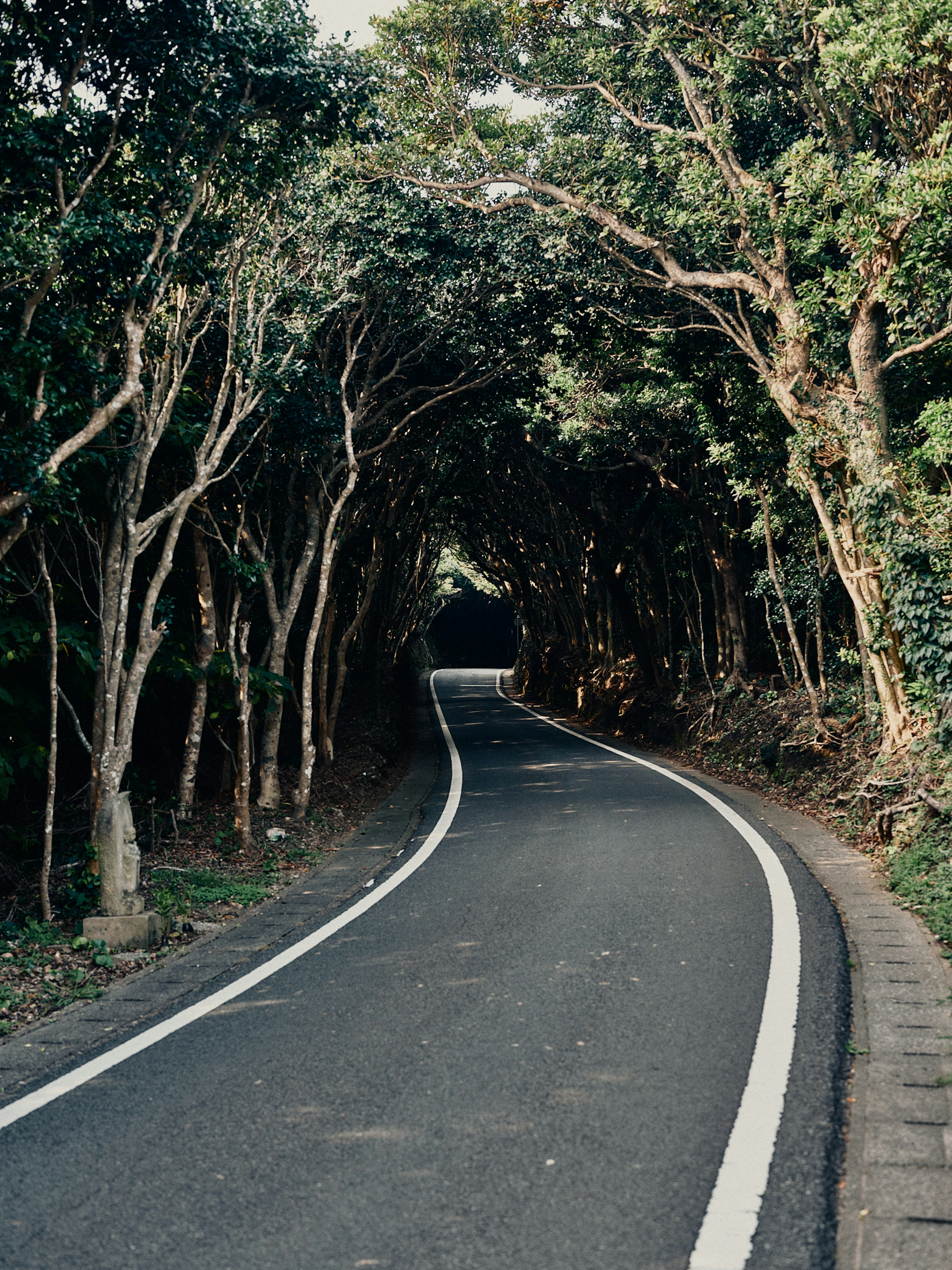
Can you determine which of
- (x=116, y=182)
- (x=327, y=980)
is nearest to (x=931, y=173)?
(x=116, y=182)

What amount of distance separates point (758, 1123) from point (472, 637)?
8036cm

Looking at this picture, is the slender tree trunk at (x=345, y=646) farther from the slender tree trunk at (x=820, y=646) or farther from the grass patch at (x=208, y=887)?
the slender tree trunk at (x=820, y=646)

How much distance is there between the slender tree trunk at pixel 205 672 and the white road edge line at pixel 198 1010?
321cm

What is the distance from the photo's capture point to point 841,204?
36.7ft

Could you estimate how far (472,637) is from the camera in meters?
84.5

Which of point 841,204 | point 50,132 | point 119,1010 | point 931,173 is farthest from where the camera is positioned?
point 841,204

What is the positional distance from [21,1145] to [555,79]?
14365 millimetres

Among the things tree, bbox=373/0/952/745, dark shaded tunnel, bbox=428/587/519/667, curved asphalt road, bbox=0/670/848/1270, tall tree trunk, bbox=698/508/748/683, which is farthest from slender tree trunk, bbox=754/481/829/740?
dark shaded tunnel, bbox=428/587/519/667

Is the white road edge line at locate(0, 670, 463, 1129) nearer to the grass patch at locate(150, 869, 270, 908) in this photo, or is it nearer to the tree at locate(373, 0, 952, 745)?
the grass patch at locate(150, 869, 270, 908)

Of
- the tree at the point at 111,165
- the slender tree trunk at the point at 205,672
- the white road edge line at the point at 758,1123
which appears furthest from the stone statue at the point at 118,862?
the white road edge line at the point at 758,1123

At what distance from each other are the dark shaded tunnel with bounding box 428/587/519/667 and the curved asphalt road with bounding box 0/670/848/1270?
74997 millimetres

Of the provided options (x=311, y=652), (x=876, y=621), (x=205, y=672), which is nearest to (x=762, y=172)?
(x=876, y=621)

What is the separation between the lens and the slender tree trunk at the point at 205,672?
476 inches

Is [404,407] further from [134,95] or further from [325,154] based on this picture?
[134,95]
